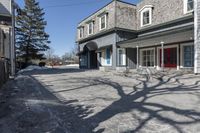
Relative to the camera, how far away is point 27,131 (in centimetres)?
394

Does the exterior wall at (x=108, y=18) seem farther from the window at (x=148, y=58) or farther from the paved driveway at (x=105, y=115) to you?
the paved driveway at (x=105, y=115)

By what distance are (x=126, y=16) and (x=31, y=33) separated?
2630cm

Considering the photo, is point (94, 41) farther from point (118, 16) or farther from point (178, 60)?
point (178, 60)

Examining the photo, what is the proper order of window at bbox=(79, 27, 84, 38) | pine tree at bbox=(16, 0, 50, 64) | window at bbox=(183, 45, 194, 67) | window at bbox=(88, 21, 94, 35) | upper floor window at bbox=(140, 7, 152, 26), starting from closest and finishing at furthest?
1. window at bbox=(183, 45, 194, 67)
2. upper floor window at bbox=(140, 7, 152, 26)
3. window at bbox=(88, 21, 94, 35)
4. window at bbox=(79, 27, 84, 38)
5. pine tree at bbox=(16, 0, 50, 64)

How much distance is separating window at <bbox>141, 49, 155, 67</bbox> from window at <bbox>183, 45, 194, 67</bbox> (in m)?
3.55

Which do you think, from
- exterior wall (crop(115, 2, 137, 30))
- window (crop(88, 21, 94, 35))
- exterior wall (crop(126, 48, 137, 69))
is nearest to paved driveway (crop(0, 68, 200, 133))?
exterior wall (crop(126, 48, 137, 69))

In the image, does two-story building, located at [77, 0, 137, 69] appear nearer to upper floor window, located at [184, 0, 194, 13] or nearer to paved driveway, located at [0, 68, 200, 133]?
upper floor window, located at [184, 0, 194, 13]

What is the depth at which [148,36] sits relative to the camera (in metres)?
16.4

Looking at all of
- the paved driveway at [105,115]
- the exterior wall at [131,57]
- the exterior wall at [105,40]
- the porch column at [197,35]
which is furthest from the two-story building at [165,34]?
the paved driveway at [105,115]

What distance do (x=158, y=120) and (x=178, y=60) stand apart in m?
13.3

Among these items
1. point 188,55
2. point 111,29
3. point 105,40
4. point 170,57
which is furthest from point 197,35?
point 105,40

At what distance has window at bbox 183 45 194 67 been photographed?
50.6ft

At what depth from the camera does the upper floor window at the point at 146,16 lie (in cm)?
1964

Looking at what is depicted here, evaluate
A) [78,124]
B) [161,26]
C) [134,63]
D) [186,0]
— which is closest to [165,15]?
[161,26]
